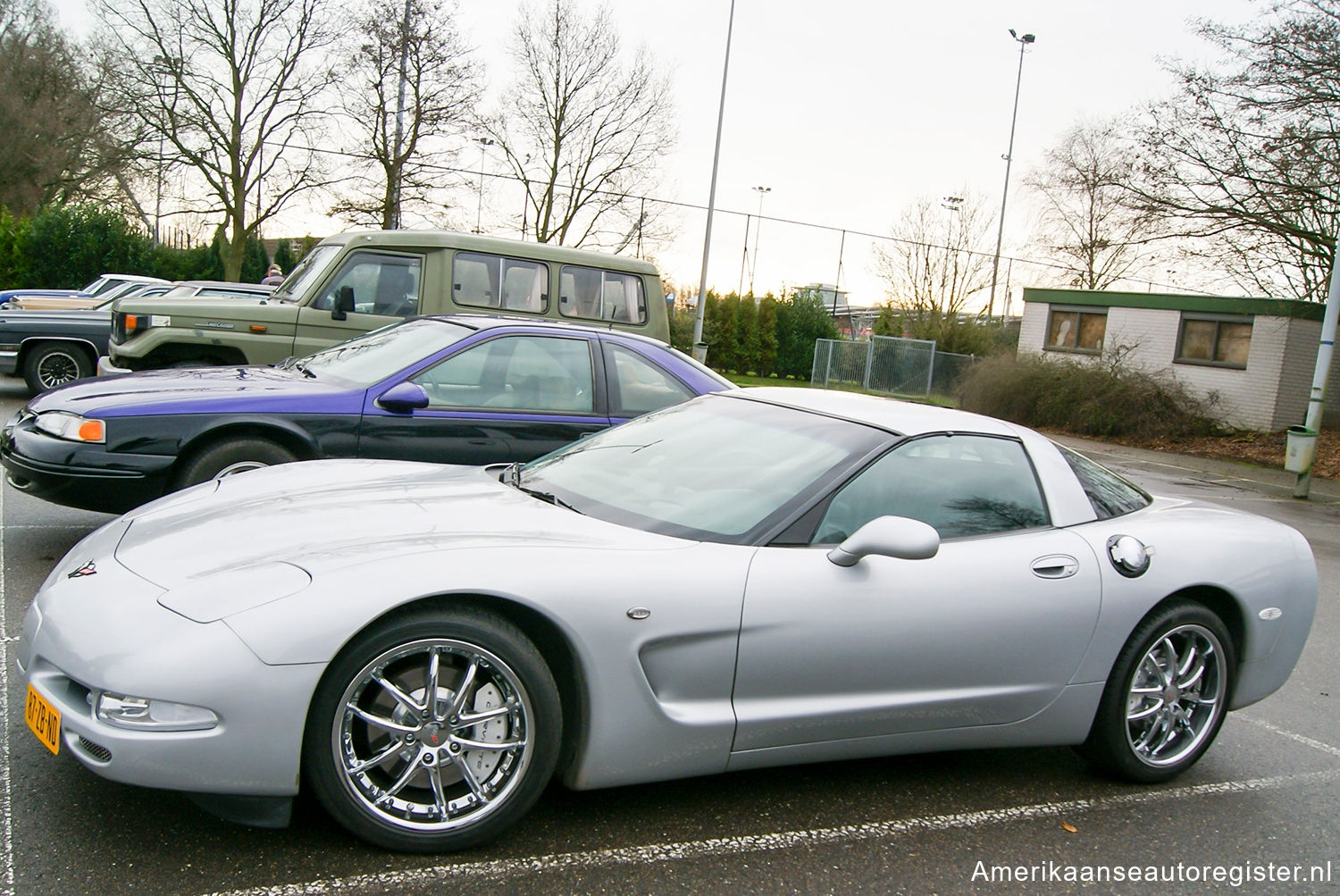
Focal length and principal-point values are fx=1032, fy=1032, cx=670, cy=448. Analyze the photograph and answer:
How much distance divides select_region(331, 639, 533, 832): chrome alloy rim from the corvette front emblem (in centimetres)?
93

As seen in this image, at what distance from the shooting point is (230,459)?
213 inches

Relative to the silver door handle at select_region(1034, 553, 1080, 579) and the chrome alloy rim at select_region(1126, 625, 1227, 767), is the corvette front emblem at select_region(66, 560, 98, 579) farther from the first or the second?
the chrome alloy rim at select_region(1126, 625, 1227, 767)

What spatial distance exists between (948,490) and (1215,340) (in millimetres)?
22409

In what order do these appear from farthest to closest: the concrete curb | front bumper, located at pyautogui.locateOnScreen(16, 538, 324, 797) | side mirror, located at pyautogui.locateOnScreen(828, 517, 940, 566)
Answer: the concrete curb → side mirror, located at pyautogui.locateOnScreen(828, 517, 940, 566) → front bumper, located at pyautogui.locateOnScreen(16, 538, 324, 797)

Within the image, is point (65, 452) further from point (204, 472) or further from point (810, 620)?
point (810, 620)

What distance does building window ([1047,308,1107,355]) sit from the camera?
25.2 m

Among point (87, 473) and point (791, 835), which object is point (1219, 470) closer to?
point (791, 835)

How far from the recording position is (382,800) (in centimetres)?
266

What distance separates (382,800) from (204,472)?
3.25 metres

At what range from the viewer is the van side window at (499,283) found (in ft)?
32.8

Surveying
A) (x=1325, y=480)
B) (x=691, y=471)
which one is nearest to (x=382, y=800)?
(x=691, y=471)

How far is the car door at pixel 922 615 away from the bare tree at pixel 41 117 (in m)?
36.3

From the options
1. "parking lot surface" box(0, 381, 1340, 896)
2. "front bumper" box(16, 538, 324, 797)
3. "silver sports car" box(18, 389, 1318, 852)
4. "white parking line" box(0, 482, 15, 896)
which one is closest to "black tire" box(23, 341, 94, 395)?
"white parking line" box(0, 482, 15, 896)

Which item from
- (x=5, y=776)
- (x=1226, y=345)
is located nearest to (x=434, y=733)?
(x=5, y=776)
